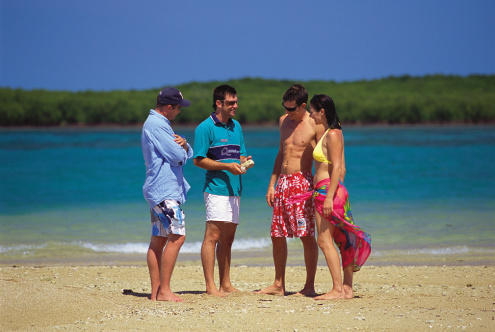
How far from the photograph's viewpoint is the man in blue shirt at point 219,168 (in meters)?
5.63

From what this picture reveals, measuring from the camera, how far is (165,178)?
5.26m

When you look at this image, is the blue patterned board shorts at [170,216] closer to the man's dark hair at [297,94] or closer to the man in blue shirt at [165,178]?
the man in blue shirt at [165,178]

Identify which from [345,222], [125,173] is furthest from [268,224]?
[125,173]

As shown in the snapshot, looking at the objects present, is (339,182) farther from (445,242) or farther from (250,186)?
(250,186)

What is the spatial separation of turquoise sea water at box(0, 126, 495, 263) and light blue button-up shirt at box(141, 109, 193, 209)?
419cm

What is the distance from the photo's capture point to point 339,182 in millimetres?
5449

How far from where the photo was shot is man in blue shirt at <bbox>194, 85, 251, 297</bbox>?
5633mm

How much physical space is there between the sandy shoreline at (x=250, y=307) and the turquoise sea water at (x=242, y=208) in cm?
247

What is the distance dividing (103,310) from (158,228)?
0.85 m

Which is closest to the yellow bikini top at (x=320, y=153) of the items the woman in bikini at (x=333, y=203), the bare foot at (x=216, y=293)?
the woman in bikini at (x=333, y=203)

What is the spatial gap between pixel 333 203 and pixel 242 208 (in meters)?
8.97

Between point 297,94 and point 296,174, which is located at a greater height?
point 297,94

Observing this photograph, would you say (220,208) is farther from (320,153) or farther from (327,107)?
(327,107)

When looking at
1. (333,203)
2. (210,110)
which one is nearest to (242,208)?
(333,203)
